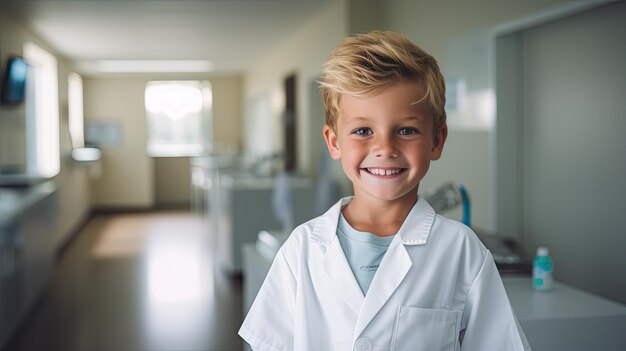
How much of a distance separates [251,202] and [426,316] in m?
4.67

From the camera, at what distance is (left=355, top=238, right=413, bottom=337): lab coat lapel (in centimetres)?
111

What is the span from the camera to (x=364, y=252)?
118 centimetres

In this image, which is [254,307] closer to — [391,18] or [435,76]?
[435,76]

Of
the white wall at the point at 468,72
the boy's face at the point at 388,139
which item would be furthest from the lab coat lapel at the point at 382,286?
the white wall at the point at 468,72

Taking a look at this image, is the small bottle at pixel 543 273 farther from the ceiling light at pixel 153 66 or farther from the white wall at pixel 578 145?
the ceiling light at pixel 153 66

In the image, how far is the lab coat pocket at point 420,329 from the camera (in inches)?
43.7

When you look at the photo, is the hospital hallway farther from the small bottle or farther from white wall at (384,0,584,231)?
the small bottle

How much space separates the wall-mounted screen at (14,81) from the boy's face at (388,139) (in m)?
4.88

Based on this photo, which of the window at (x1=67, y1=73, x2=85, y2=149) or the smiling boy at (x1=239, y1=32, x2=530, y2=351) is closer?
the smiling boy at (x1=239, y1=32, x2=530, y2=351)

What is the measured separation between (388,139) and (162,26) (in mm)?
5597

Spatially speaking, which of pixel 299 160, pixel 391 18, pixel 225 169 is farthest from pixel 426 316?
pixel 225 169

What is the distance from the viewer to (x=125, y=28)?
6395 mm

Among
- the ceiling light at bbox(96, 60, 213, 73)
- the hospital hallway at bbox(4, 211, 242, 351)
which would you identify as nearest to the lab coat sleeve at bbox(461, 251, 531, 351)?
the hospital hallway at bbox(4, 211, 242, 351)

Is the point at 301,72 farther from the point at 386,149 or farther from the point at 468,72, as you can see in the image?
the point at 386,149
